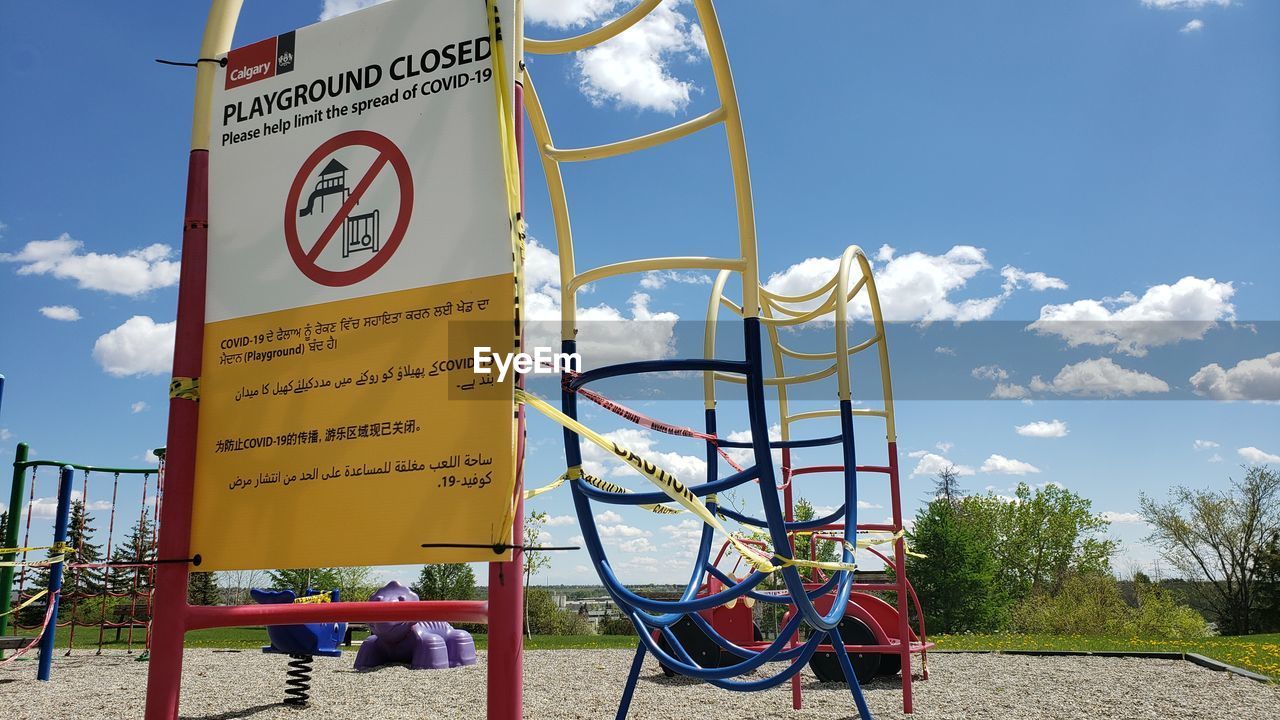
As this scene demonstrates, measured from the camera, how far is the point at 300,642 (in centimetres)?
946

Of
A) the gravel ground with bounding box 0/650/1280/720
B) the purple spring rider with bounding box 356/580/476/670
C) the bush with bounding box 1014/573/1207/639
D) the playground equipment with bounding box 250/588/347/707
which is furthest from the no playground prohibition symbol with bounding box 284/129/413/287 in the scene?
the bush with bounding box 1014/573/1207/639

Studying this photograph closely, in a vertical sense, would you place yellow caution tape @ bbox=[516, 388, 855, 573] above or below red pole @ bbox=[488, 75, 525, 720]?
above

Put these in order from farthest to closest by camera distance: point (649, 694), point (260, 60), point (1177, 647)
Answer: point (1177, 647)
point (649, 694)
point (260, 60)

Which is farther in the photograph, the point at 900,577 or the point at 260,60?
the point at 900,577

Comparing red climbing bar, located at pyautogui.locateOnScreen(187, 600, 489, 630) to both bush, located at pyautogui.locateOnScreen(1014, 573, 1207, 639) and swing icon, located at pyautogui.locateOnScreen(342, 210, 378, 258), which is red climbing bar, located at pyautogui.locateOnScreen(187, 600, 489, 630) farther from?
bush, located at pyautogui.locateOnScreen(1014, 573, 1207, 639)

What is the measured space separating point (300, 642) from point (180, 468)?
7.54 m

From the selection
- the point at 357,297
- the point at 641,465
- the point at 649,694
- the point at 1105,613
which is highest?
the point at 357,297

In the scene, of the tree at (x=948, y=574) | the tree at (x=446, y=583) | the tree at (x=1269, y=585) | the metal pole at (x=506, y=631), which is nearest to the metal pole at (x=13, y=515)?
the metal pole at (x=506, y=631)

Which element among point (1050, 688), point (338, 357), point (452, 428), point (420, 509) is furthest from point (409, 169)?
point (1050, 688)

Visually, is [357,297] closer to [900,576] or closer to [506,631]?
[506,631]

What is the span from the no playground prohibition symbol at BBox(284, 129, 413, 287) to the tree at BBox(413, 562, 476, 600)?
23.7 m

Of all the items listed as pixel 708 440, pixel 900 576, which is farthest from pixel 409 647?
pixel 708 440

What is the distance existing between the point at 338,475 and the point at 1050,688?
300 inches

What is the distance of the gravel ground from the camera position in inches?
256
